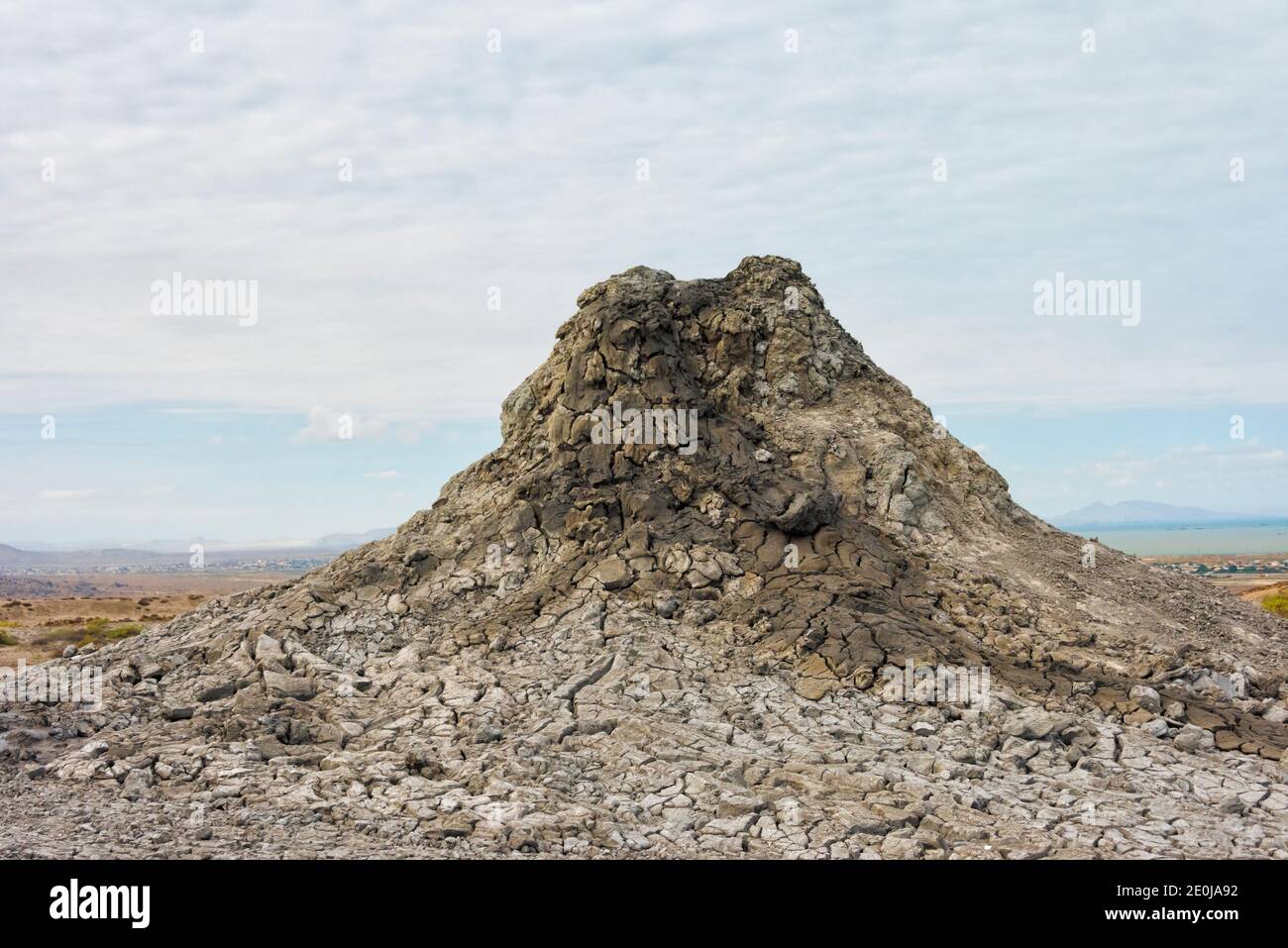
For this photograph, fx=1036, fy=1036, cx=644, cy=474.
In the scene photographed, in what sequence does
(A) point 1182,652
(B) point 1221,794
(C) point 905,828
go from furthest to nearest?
(A) point 1182,652, (B) point 1221,794, (C) point 905,828

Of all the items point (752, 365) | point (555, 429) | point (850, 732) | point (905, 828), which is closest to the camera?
point (905, 828)

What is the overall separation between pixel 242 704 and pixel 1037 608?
571 inches

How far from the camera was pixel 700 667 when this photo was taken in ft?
58.0

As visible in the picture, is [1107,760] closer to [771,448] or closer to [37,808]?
[771,448]

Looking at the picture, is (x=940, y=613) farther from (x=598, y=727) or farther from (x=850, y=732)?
(x=598, y=727)

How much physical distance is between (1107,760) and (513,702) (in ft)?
30.4

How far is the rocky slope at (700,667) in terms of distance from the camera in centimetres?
1359

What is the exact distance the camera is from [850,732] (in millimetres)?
16016

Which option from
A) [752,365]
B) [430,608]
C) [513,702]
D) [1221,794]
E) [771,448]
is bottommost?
[1221,794]

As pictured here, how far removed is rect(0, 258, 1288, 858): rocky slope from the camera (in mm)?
13594

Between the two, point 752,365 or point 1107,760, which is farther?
point 752,365

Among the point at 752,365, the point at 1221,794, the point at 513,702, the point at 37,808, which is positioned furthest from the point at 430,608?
the point at 1221,794

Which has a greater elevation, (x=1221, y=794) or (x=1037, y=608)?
(x=1037, y=608)

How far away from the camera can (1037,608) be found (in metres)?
19.8
